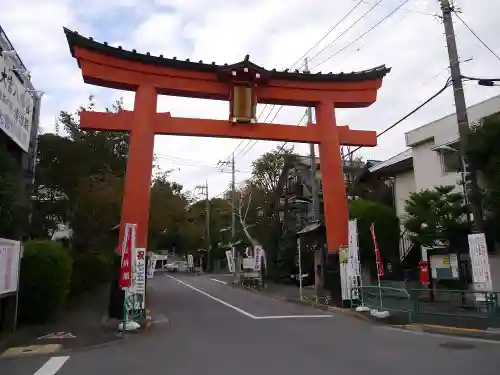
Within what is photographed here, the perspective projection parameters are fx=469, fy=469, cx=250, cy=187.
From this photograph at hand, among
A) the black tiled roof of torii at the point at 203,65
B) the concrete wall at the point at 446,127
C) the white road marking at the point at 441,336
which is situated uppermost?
the black tiled roof of torii at the point at 203,65

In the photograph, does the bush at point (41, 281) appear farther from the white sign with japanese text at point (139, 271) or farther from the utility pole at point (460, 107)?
the utility pole at point (460, 107)

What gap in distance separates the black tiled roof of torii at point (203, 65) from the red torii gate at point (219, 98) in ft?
0.11

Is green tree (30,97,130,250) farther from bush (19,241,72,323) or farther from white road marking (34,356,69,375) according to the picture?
white road marking (34,356,69,375)

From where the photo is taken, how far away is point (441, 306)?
13.1 metres

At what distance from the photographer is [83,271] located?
65.5 ft

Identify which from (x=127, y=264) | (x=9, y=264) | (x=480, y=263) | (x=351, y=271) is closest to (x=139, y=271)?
(x=127, y=264)

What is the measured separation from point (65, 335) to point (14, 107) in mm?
5804

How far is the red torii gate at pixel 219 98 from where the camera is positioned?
52.4ft

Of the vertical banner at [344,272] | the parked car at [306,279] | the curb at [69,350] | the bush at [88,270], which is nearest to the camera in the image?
the curb at [69,350]

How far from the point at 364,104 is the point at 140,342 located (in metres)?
13.3

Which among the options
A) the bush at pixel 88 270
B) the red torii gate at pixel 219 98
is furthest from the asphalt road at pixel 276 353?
the bush at pixel 88 270

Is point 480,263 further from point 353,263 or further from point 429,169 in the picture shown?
point 429,169

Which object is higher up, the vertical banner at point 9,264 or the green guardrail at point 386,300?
the vertical banner at point 9,264

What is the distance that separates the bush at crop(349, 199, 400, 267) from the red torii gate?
5144 mm
